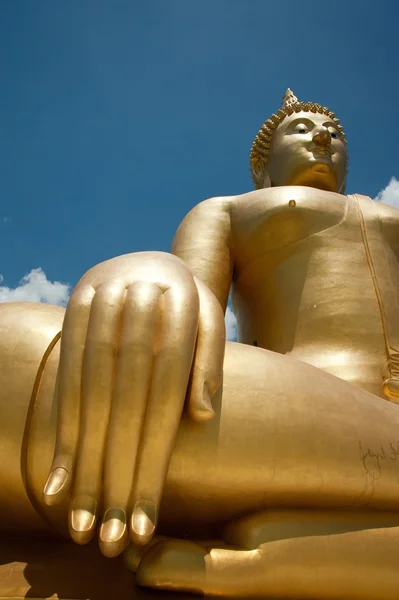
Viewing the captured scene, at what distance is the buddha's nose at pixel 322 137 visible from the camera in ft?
13.3

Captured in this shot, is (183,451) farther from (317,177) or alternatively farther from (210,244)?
(317,177)

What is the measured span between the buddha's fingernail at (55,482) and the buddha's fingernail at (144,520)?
22cm

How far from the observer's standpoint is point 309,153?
4098 mm

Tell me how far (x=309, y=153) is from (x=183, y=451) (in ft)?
9.39

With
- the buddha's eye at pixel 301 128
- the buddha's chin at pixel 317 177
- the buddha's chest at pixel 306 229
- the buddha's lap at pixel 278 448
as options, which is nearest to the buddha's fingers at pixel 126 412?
the buddha's lap at pixel 278 448

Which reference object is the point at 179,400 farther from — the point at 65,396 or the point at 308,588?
the point at 308,588

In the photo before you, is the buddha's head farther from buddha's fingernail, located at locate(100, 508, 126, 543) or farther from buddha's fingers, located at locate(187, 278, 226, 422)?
buddha's fingernail, located at locate(100, 508, 126, 543)

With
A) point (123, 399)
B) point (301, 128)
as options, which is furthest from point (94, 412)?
point (301, 128)

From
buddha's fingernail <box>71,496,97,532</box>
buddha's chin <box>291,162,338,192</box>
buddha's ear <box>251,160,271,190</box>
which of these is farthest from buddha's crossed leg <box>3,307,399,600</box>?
buddha's ear <box>251,160,271,190</box>

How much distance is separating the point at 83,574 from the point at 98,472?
1.29ft

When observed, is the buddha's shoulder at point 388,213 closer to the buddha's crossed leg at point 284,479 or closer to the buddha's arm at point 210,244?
the buddha's arm at point 210,244

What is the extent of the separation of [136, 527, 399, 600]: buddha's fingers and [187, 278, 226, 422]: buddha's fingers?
1.32 feet

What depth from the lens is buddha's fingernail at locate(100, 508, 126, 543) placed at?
153 centimetres

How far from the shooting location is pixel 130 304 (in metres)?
1.83
